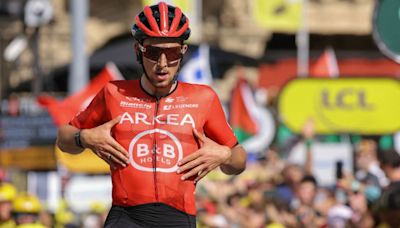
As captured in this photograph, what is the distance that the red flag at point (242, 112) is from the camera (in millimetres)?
18828

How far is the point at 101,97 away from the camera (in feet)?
22.1

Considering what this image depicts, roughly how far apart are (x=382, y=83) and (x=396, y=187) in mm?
7900

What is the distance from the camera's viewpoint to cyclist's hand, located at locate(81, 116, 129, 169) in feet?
21.4

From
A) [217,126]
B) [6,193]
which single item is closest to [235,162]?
[217,126]

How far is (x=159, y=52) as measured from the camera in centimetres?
661

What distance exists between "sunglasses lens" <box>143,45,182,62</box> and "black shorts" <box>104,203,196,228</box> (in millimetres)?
723

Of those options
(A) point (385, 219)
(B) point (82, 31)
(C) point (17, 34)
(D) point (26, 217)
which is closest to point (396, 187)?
(A) point (385, 219)

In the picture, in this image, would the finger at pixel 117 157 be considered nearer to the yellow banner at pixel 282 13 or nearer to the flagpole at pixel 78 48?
the flagpole at pixel 78 48

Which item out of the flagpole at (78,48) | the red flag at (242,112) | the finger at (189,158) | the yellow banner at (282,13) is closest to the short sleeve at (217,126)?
the finger at (189,158)

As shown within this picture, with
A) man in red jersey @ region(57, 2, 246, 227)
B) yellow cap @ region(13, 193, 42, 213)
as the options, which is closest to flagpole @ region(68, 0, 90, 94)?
yellow cap @ region(13, 193, 42, 213)

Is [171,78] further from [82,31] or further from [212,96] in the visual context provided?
[82,31]

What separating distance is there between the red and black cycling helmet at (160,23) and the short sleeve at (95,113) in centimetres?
37

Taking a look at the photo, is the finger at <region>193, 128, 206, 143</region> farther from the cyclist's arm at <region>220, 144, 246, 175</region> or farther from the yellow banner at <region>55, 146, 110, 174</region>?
the yellow banner at <region>55, 146, 110, 174</region>

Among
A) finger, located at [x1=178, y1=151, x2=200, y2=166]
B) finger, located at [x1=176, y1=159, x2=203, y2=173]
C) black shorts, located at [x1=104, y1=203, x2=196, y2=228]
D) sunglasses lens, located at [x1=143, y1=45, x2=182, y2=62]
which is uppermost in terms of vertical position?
sunglasses lens, located at [x1=143, y1=45, x2=182, y2=62]
